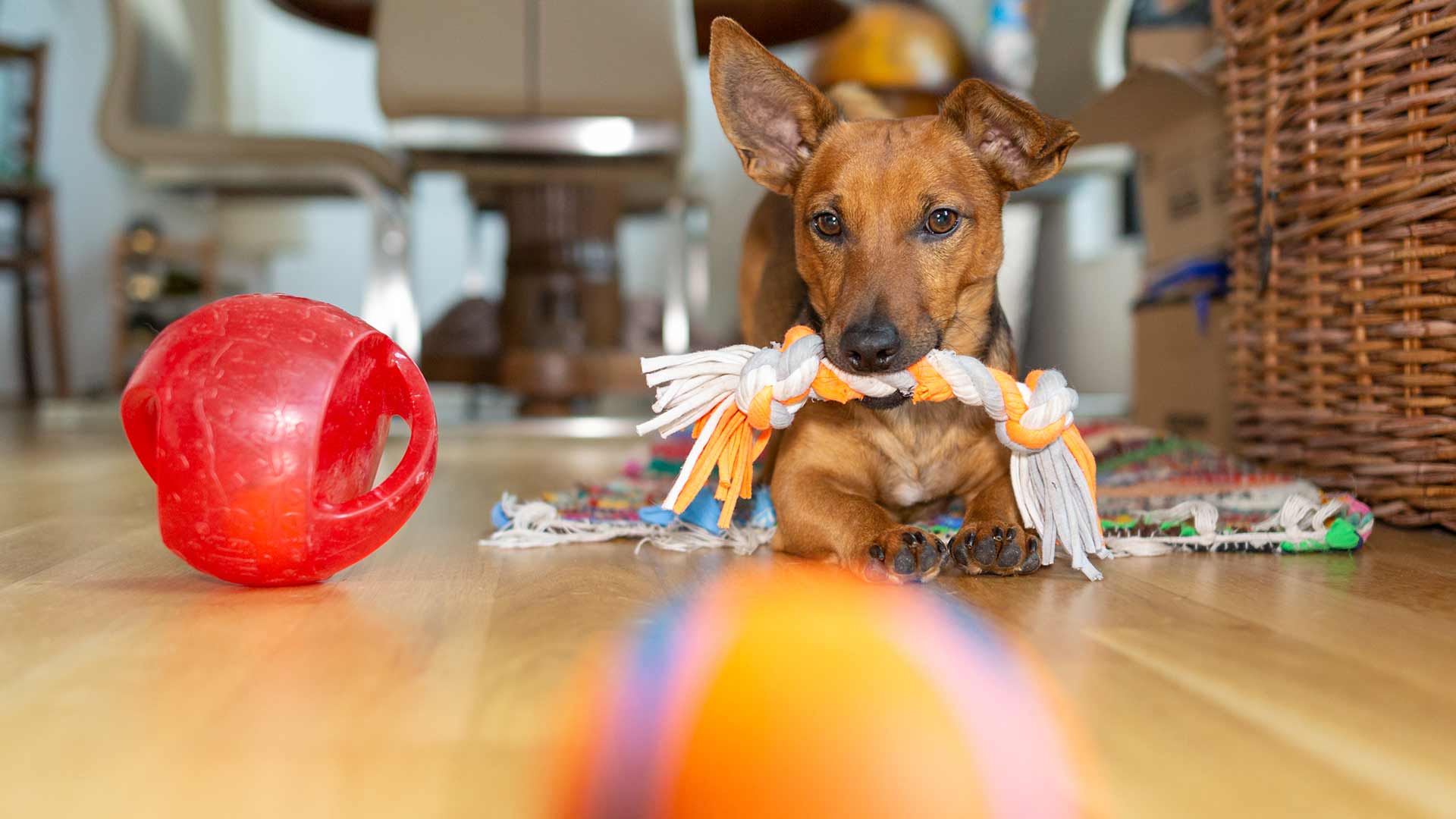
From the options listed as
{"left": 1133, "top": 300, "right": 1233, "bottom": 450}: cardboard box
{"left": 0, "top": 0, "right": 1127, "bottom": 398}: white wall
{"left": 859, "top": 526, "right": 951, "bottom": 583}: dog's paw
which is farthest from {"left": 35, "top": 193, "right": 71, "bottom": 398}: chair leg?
{"left": 859, "top": 526, "right": 951, "bottom": 583}: dog's paw

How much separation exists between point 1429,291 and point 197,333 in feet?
5.72

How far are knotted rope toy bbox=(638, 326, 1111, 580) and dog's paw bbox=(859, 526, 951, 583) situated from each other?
6.7 inches

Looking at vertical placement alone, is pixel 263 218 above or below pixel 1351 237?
above

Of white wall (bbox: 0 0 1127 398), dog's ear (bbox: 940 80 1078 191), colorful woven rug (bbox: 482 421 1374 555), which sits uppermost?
white wall (bbox: 0 0 1127 398)

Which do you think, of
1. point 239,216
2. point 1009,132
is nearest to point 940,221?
point 1009,132

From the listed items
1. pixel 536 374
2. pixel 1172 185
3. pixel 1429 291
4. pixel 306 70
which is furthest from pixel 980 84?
pixel 306 70

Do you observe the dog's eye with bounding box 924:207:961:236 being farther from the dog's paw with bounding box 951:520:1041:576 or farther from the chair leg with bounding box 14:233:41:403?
the chair leg with bounding box 14:233:41:403

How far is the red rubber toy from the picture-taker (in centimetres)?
118

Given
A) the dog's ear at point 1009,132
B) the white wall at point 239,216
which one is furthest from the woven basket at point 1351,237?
the white wall at point 239,216

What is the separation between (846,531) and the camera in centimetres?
141

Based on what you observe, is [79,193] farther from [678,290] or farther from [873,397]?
[873,397]

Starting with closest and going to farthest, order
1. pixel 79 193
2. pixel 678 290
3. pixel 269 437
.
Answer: pixel 269 437, pixel 678 290, pixel 79 193

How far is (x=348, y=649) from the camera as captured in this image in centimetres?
105

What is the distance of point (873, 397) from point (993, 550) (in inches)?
9.8
